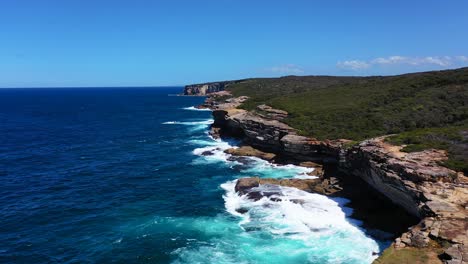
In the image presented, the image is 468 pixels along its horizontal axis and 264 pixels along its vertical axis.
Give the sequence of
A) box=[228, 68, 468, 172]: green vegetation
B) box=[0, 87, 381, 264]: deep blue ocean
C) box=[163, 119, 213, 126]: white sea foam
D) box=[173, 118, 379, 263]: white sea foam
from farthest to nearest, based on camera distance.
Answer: box=[163, 119, 213, 126]: white sea foam
box=[228, 68, 468, 172]: green vegetation
box=[0, 87, 381, 264]: deep blue ocean
box=[173, 118, 379, 263]: white sea foam

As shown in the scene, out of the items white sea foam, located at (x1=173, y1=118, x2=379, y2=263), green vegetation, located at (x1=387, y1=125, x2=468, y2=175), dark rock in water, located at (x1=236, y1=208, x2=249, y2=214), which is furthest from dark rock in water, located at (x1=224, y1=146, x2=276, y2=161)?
green vegetation, located at (x1=387, y1=125, x2=468, y2=175)

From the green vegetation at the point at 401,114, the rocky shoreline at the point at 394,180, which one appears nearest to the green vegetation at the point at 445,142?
the green vegetation at the point at 401,114

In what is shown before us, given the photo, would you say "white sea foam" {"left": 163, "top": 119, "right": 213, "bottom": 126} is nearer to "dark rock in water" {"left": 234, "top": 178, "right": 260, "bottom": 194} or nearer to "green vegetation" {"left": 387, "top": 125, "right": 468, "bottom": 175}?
"dark rock in water" {"left": 234, "top": 178, "right": 260, "bottom": 194}

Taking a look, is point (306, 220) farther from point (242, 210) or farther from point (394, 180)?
point (394, 180)

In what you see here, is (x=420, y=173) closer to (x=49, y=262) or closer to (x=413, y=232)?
(x=413, y=232)

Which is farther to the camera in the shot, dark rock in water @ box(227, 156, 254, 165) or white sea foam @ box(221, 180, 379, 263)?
dark rock in water @ box(227, 156, 254, 165)

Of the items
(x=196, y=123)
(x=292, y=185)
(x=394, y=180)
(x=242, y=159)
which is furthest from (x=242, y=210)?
(x=196, y=123)
